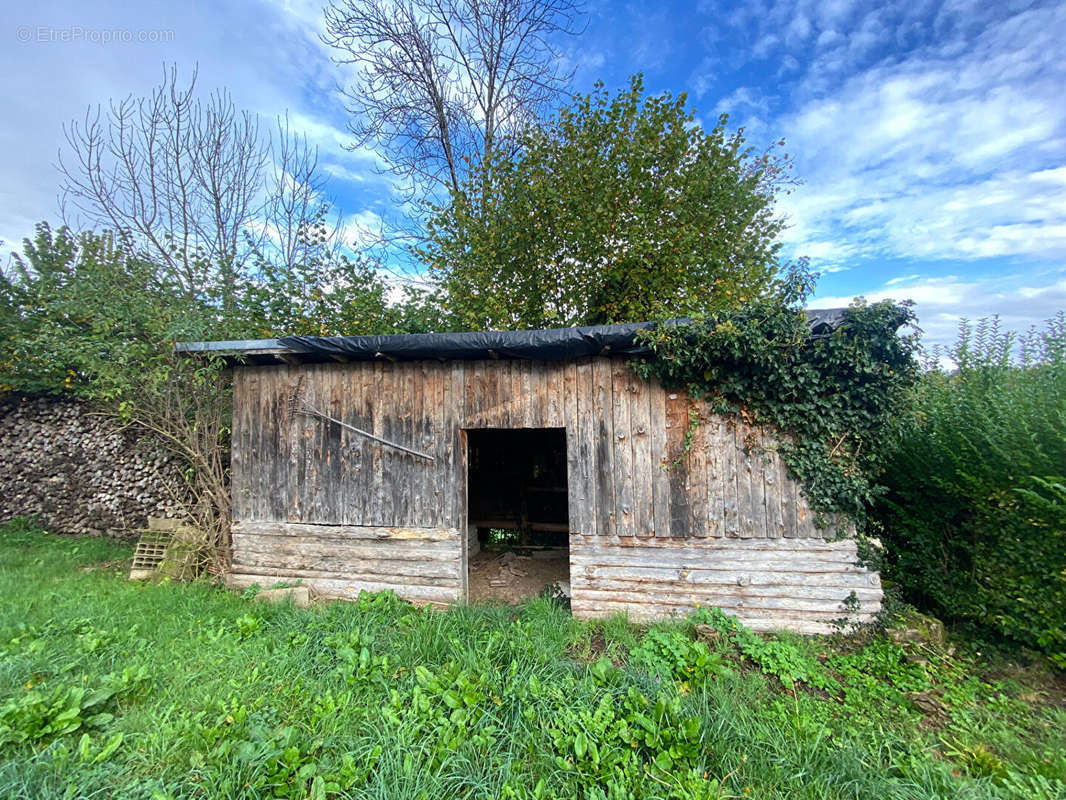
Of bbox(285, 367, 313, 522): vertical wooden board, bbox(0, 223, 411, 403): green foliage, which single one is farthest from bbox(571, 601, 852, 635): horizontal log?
bbox(0, 223, 411, 403): green foliage

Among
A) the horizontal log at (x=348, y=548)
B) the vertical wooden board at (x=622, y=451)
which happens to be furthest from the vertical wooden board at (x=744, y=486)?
the horizontal log at (x=348, y=548)

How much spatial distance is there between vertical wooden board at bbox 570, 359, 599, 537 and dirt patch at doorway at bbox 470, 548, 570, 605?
1.35 meters

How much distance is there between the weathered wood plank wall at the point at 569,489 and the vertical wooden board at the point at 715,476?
0.01 m

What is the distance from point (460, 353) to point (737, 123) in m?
7.87

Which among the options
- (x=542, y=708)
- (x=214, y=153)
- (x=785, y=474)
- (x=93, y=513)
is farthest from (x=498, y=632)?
(x=214, y=153)

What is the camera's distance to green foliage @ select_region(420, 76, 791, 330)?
751cm

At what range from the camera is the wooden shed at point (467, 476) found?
4059 mm

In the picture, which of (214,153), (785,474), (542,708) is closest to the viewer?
(542,708)

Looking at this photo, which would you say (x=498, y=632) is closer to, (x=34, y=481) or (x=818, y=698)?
(x=818, y=698)

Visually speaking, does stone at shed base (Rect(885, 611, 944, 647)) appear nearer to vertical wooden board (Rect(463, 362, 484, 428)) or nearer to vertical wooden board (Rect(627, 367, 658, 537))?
vertical wooden board (Rect(627, 367, 658, 537))

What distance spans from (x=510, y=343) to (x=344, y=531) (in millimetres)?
3095

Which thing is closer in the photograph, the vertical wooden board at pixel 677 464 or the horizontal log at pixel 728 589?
the horizontal log at pixel 728 589

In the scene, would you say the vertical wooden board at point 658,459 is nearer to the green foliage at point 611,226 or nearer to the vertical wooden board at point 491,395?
the vertical wooden board at point 491,395

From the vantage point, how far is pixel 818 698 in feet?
10.4
